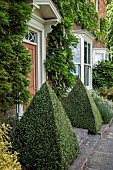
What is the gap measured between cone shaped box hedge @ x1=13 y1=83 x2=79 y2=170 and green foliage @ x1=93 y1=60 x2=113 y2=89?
10498 millimetres

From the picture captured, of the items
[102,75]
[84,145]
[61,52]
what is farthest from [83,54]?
[84,145]

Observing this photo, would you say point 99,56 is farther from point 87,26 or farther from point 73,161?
point 73,161

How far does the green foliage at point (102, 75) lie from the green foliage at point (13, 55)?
31.6 ft

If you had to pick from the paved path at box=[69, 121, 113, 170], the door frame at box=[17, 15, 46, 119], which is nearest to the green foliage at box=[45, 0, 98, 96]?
the door frame at box=[17, 15, 46, 119]

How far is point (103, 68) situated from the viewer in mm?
15070

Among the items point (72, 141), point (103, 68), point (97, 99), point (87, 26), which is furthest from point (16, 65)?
point (103, 68)

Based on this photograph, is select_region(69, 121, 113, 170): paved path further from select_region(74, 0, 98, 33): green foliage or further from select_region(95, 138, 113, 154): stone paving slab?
select_region(74, 0, 98, 33): green foliage

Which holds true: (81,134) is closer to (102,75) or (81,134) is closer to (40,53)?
(40,53)

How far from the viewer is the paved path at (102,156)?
438cm

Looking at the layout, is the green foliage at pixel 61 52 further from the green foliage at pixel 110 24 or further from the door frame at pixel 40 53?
the green foliage at pixel 110 24

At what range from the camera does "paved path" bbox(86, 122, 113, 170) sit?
438cm

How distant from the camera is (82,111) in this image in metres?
6.46

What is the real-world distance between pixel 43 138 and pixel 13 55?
1.82 meters

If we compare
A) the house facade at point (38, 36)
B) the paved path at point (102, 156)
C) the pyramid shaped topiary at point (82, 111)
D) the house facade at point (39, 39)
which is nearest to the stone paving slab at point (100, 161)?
the paved path at point (102, 156)
